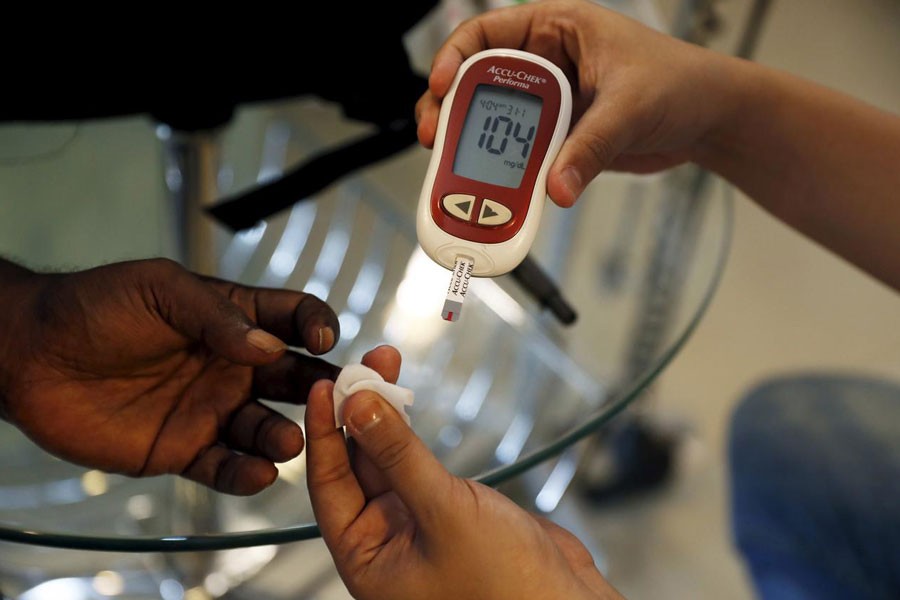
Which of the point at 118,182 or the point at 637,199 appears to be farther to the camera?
the point at 637,199

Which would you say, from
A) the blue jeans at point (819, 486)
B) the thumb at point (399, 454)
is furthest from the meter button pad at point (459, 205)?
the blue jeans at point (819, 486)

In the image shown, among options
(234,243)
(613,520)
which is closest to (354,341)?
(234,243)

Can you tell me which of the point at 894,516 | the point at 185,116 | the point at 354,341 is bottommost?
the point at 894,516

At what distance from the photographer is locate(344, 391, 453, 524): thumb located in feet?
1.45

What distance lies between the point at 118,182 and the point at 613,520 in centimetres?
82

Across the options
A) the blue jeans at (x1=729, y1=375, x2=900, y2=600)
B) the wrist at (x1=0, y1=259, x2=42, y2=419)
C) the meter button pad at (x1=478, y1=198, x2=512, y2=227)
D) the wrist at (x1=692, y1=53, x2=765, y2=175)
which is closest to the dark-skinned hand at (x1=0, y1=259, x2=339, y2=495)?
the wrist at (x1=0, y1=259, x2=42, y2=419)

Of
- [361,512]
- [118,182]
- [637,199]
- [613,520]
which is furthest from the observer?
[613,520]

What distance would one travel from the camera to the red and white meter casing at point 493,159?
1.66 feet

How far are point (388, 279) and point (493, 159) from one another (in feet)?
0.97

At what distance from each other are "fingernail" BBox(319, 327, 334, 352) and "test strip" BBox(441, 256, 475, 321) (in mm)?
71

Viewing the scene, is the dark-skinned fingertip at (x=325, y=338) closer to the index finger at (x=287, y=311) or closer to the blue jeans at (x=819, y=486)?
the index finger at (x=287, y=311)

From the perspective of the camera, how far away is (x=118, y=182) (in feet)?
2.57

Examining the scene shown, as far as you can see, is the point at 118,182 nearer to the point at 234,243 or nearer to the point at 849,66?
the point at 234,243

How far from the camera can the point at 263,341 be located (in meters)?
0.49
